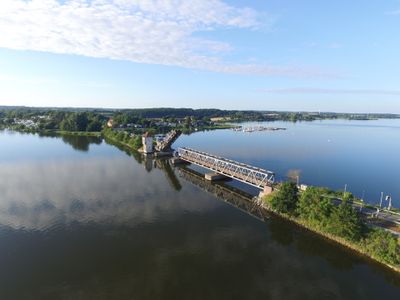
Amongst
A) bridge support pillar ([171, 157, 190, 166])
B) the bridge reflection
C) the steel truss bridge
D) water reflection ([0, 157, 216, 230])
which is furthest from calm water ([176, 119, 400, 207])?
water reflection ([0, 157, 216, 230])

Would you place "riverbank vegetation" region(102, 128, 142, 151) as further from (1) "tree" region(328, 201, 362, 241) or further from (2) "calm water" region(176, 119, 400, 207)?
(1) "tree" region(328, 201, 362, 241)

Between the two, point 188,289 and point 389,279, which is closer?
point 188,289

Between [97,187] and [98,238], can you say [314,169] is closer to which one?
[97,187]

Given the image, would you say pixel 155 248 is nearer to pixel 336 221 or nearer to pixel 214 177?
pixel 336 221

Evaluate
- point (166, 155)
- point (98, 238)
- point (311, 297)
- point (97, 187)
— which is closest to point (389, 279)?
point (311, 297)

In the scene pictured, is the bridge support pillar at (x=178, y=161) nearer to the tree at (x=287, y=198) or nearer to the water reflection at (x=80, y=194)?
the water reflection at (x=80, y=194)

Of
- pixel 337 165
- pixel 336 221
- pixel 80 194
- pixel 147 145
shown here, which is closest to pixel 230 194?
pixel 336 221
